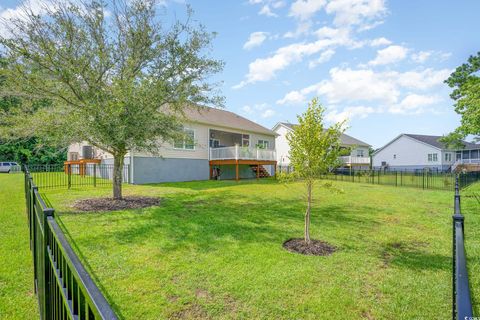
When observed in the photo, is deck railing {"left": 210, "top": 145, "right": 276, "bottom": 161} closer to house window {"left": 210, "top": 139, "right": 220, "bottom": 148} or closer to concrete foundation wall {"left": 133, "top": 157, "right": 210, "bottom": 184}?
concrete foundation wall {"left": 133, "top": 157, "right": 210, "bottom": 184}

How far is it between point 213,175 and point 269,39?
37.8 ft

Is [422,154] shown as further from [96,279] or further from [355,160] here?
[96,279]

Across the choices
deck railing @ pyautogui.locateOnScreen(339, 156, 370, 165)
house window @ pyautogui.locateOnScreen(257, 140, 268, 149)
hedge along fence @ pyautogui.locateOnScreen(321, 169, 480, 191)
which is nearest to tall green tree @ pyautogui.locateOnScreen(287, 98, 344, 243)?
hedge along fence @ pyautogui.locateOnScreen(321, 169, 480, 191)

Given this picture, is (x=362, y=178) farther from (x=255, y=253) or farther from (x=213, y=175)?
(x=255, y=253)

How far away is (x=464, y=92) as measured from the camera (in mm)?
16422

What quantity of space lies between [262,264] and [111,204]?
22.4ft

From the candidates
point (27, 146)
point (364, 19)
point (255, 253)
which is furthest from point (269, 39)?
point (27, 146)

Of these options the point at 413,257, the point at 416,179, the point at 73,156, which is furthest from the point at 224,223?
the point at 73,156

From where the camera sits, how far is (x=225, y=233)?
21.9 ft

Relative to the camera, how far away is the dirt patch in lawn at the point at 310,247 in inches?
217

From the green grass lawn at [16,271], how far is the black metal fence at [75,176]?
7387 mm

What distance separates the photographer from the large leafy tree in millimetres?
8117

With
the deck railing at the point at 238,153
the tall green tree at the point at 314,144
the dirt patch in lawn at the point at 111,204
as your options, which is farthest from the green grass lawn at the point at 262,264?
the deck railing at the point at 238,153

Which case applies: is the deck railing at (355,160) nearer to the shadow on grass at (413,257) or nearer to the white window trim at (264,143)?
the white window trim at (264,143)
